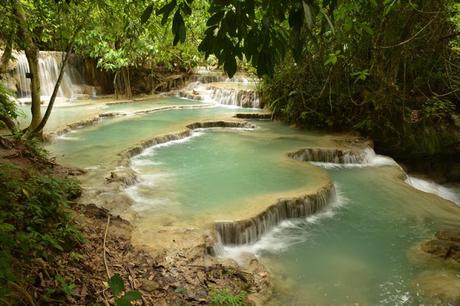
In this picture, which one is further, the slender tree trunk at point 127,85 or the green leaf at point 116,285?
the slender tree trunk at point 127,85

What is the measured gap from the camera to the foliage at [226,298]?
3834 mm

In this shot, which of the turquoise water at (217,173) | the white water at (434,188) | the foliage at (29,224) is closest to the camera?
the foliage at (29,224)

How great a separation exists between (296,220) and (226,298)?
2.66m

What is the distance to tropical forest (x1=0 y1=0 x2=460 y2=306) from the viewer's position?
119 inches

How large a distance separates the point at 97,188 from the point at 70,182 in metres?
0.54

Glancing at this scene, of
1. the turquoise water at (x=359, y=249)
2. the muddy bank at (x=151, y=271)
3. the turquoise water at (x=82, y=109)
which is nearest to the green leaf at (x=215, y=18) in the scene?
the muddy bank at (x=151, y=271)

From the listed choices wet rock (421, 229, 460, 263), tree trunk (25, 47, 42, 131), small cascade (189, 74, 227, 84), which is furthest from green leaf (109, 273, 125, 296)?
small cascade (189, 74, 227, 84)

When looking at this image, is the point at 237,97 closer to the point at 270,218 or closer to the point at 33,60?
the point at 33,60

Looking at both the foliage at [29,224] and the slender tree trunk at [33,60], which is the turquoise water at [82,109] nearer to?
the slender tree trunk at [33,60]

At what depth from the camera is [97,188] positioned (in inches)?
248

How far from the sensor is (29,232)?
11.3 feet

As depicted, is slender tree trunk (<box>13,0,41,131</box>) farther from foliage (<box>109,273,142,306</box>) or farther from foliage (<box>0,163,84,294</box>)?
foliage (<box>109,273,142,306</box>)

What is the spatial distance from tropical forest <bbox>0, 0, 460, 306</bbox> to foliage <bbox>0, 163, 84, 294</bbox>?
2 cm

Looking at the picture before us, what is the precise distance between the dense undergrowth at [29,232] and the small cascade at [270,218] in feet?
6.68
